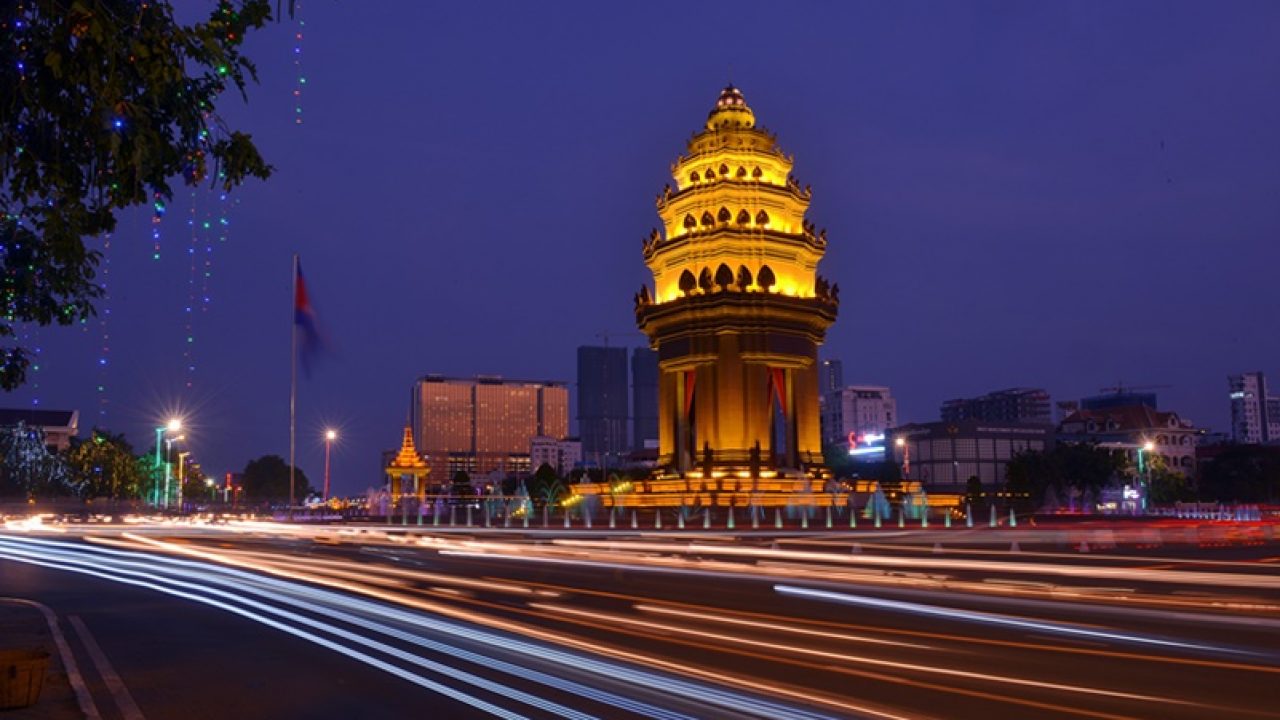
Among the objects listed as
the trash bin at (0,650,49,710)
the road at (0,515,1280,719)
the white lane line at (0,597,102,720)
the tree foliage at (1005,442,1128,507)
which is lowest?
the road at (0,515,1280,719)

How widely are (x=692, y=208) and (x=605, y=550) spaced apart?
43212mm

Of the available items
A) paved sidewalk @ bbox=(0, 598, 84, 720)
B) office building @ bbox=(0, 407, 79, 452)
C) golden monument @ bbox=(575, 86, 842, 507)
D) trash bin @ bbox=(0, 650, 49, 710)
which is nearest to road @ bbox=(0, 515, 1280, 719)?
paved sidewalk @ bbox=(0, 598, 84, 720)

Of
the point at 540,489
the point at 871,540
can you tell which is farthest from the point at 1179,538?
the point at 540,489

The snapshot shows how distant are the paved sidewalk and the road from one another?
768 mm

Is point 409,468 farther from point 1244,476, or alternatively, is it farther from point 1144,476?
point 1244,476

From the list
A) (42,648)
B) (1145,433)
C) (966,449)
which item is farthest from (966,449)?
(42,648)

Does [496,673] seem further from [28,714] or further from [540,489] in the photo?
[540,489]

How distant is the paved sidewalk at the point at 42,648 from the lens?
35.8 feet

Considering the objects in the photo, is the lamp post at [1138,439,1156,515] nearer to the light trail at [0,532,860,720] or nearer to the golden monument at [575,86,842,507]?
the golden monument at [575,86,842,507]

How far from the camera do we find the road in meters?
11.2

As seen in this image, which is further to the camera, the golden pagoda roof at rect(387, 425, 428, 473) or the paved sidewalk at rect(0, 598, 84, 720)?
the golden pagoda roof at rect(387, 425, 428, 473)

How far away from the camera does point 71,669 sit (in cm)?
1328

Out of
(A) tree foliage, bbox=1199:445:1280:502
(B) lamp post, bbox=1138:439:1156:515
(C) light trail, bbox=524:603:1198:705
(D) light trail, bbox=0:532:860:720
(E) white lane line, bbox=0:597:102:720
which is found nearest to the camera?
(D) light trail, bbox=0:532:860:720

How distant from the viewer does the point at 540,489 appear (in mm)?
114500
